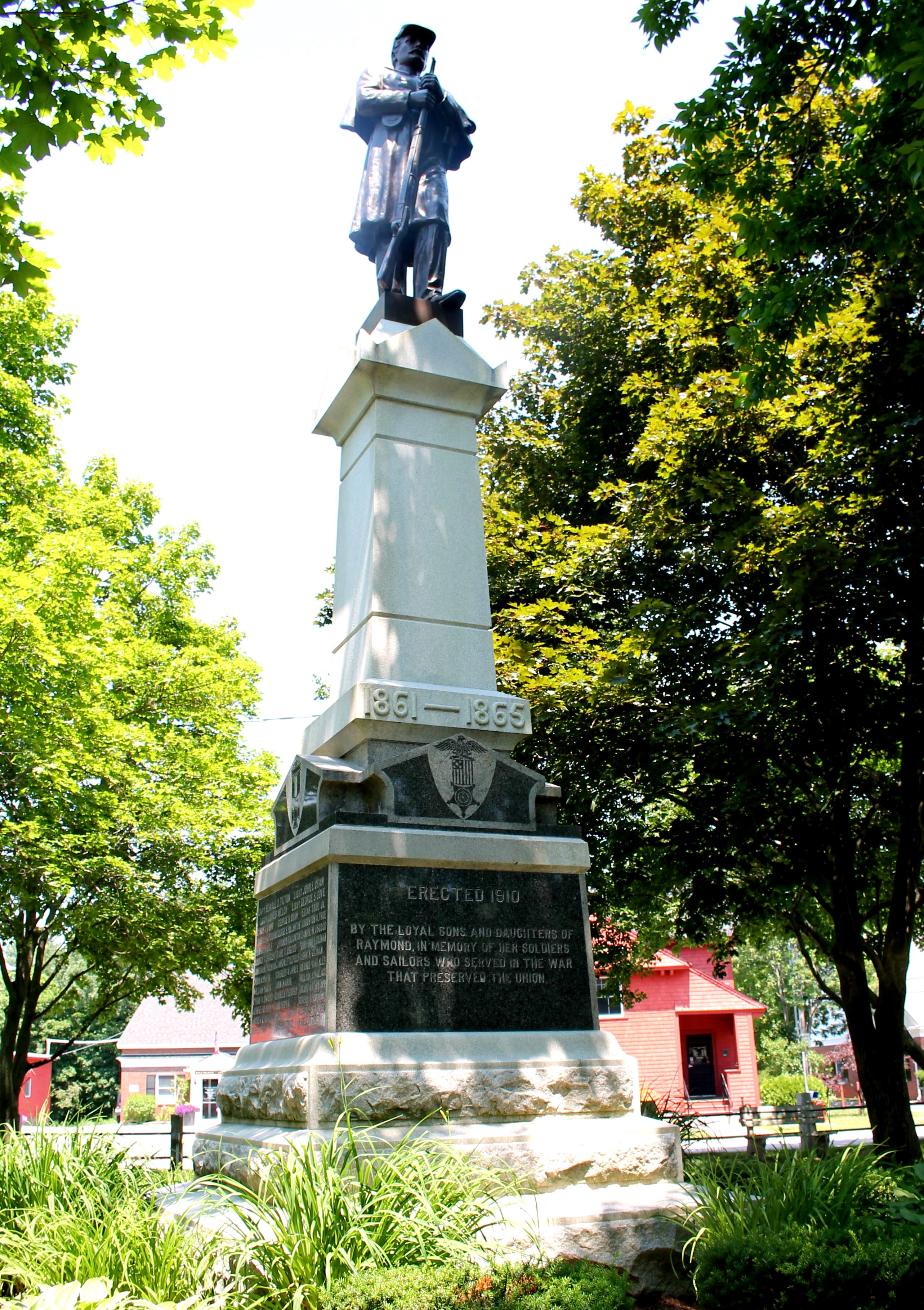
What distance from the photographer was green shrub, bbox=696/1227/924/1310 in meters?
4.26

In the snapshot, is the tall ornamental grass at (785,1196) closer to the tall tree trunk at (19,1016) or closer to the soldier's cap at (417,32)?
the soldier's cap at (417,32)

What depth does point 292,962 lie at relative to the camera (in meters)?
6.98

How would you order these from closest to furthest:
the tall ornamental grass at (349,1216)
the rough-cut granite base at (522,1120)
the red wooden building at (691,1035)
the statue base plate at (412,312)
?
1. the tall ornamental grass at (349,1216)
2. the rough-cut granite base at (522,1120)
3. the statue base plate at (412,312)
4. the red wooden building at (691,1035)

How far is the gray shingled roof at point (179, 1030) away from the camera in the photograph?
58.4 meters

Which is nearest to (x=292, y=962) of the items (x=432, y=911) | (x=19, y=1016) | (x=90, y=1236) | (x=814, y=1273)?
(x=432, y=911)

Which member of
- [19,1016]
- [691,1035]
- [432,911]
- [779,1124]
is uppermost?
[432,911]

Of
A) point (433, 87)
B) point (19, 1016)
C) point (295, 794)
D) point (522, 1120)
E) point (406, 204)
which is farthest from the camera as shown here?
point (19, 1016)

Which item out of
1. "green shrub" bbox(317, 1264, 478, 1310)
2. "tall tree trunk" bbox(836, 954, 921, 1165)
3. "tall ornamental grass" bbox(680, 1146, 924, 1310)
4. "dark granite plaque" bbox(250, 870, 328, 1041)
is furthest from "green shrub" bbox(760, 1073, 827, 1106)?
"green shrub" bbox(317, 1264, 478, 1310)

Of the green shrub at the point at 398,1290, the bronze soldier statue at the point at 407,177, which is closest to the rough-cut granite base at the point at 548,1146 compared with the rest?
the green shrub at the point at 398,1290

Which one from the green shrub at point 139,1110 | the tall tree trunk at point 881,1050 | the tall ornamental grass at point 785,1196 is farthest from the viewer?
the green shrub at point 139,1110

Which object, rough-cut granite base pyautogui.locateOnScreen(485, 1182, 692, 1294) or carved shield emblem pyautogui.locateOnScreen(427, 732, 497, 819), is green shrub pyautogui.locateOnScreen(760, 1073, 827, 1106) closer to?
carved shield emblem pyautogui.locateOnScreen(427, 732, 497, 819)

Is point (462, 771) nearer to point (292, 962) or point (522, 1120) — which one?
point (292, 962)

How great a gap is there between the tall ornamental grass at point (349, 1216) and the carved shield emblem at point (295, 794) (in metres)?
2.41

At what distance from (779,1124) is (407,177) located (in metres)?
28.9
